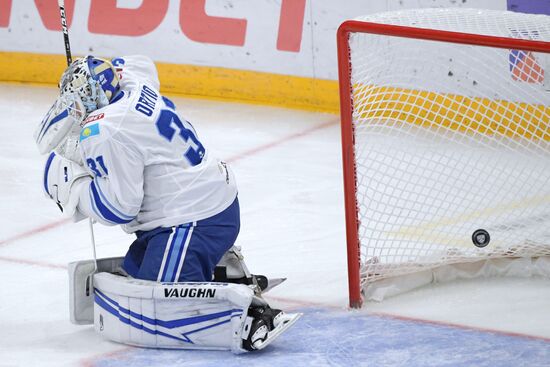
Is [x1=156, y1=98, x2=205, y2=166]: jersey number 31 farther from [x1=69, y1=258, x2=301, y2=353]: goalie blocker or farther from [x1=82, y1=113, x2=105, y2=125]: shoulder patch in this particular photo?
[x1=69, y1=258, x2=301, y2=353]: goalie blocker

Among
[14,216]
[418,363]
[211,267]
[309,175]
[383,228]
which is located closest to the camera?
[418,363]

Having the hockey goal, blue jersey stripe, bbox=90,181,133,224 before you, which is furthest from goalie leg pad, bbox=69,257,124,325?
the hockey goal

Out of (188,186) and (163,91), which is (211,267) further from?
(163,91)

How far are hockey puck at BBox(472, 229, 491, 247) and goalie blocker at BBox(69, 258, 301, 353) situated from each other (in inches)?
35.8

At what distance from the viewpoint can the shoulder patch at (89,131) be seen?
3.65m

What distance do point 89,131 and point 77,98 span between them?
0.17m

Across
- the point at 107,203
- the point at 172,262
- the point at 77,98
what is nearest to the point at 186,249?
the point at 172,262

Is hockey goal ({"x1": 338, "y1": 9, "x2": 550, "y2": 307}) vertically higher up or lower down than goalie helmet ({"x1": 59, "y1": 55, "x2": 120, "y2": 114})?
lower down

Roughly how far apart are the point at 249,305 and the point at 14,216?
2010 millimetres

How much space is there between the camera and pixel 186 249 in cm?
377

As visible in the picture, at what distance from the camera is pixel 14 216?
17.5 ft

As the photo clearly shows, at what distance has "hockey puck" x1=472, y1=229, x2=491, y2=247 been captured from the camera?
4.34 metres

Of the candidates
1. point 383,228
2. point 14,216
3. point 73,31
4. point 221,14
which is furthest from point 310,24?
point 383,228

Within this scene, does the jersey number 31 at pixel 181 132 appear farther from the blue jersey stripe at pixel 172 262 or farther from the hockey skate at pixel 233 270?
the hockey skate at pixel 233 270
